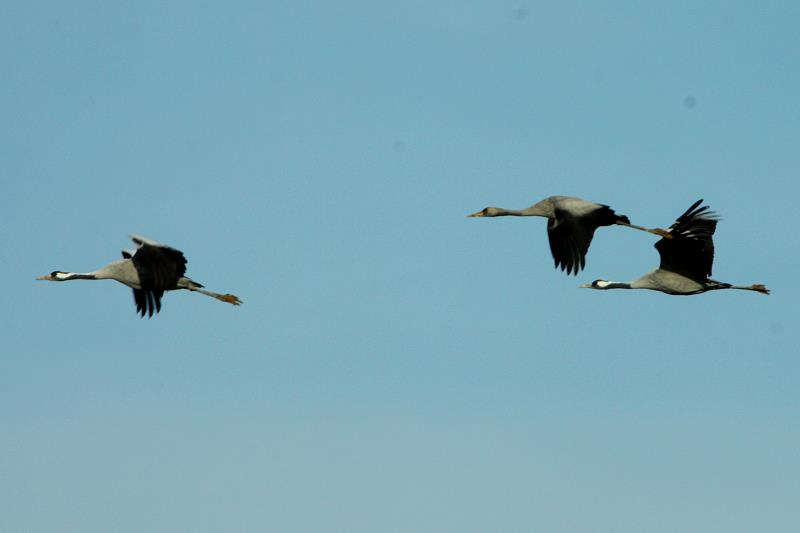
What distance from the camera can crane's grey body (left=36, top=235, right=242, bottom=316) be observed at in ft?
125

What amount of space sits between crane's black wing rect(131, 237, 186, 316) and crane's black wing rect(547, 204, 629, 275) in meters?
7.79

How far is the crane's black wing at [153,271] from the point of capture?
38.0 meters

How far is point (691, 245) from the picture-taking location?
131 ft

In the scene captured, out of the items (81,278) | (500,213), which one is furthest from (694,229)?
(81,278)

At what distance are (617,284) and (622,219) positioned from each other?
309 cm

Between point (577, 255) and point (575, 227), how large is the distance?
2.34 ft

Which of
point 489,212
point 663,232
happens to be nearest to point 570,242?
point 663,232

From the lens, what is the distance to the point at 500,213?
43.8m

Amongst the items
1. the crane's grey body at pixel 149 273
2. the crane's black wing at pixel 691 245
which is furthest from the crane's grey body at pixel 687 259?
Answer: the crane's grey body at pixel 149 273

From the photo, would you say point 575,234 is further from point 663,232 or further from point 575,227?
point 663,232

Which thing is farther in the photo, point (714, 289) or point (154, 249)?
point (714, 289)

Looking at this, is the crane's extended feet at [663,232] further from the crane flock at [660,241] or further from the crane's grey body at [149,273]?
the crane's grey body at [149,273]

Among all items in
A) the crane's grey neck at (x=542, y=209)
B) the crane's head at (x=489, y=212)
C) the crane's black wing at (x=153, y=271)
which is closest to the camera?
the crane's black wing at (x=153, y=271)

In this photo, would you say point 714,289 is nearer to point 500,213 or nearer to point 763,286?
point 763,286
